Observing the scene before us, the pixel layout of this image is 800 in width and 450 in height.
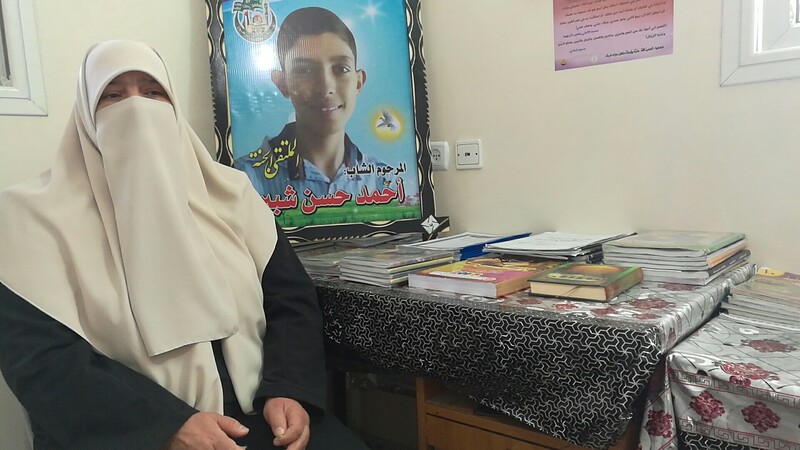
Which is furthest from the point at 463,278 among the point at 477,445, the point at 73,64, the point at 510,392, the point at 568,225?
the point at 73,64

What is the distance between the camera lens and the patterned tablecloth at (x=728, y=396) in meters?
0.86

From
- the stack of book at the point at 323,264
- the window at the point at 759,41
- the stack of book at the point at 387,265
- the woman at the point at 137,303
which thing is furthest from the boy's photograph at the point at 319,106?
the window at the point at 759,41

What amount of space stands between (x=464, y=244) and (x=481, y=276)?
0.31 meters

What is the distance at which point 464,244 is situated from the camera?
4.99 feet

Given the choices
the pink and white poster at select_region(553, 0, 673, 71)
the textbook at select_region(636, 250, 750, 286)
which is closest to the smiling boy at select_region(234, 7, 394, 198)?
the pink and white poster at select_region(553, 0, 673, 71)

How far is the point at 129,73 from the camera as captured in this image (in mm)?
1144

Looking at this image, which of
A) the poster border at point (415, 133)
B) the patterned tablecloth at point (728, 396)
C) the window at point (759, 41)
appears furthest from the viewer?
the poster border at point (415, 133)

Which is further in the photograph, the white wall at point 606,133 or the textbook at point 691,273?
the white wall at point 606,133

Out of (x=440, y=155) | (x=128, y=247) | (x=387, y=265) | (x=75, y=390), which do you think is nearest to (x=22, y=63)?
(x=128, y=247)

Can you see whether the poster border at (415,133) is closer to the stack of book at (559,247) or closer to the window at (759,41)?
the stack of book at (559,247)

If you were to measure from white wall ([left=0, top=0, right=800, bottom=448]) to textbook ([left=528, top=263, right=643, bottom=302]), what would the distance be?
36 centimetres

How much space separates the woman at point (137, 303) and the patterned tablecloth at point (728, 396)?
1.89ft

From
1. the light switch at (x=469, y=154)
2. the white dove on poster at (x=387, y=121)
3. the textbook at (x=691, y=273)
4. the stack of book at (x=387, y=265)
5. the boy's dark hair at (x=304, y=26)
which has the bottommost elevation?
the textbook at (x=691, y=273)

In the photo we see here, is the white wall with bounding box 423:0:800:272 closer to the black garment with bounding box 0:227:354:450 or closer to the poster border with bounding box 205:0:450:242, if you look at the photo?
the poster border with bounding box 205:0:450:242
